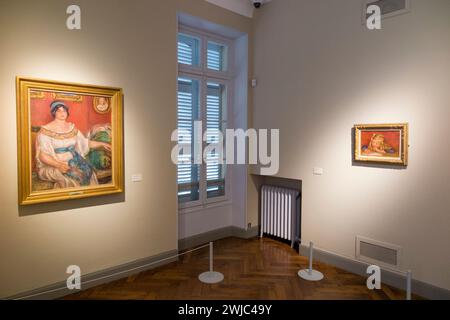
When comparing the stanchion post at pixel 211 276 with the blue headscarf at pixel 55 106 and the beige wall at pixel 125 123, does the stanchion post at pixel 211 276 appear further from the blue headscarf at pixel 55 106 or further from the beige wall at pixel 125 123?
the blue headscarf at pixel 55 106

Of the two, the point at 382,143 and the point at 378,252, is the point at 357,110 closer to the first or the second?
the point at 382,143

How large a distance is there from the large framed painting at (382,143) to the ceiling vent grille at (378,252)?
0.92 metres

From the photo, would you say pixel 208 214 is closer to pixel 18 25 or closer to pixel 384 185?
pixel 384 185

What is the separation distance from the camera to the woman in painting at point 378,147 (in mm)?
3385

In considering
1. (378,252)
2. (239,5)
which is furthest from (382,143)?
(239,5)

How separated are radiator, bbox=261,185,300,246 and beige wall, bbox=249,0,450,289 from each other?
282mm

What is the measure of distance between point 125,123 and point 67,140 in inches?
25.6

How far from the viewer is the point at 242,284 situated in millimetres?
3447

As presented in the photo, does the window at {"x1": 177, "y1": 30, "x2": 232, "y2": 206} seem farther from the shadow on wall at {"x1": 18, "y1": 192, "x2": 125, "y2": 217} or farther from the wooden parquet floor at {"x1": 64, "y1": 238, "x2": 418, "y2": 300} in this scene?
the shadow on wall at {"x1": 18, "y1": 192, "x2": 125, "y2": 217}

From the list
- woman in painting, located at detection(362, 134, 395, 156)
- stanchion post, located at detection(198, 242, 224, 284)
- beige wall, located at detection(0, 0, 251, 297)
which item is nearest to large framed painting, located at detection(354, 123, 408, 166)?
woman in painting, located at detection(362, 134, 395, 156)

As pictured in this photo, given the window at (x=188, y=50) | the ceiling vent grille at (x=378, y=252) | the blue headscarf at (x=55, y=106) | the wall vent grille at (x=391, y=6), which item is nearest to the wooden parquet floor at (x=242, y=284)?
the ceiling vent grille at (x=378, y=252)

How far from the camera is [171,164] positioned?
396 centimetres
